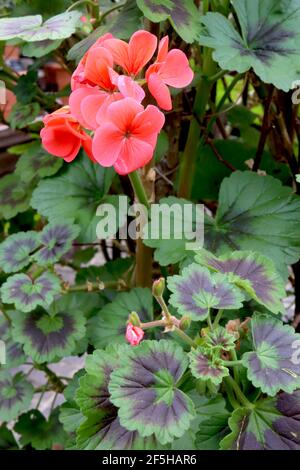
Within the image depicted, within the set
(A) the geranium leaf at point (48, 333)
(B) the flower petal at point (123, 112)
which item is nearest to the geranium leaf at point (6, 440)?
(A) the geranium leaf at point (48, 333)

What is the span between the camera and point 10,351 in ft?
2.97

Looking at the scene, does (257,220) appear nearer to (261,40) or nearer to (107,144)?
(261,40)

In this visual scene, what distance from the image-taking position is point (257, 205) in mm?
838

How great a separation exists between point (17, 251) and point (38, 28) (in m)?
0.33

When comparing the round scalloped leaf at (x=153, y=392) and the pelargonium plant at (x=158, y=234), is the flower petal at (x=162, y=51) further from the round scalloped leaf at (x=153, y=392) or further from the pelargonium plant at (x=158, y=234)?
the round scalloped leaf at (x=153, y=392)

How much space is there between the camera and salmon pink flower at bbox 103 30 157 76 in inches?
22.3

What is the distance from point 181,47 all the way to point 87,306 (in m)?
0.44

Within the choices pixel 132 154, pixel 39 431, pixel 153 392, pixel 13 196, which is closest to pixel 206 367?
pixel 153 392

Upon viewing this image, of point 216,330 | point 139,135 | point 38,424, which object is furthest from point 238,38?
point 38,424

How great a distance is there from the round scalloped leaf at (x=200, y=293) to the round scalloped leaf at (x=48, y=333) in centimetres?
30

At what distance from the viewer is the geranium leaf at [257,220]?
77 cm

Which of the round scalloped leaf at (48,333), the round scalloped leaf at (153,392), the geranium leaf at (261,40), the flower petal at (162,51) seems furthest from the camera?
the round scalloped leaf at (48,333)

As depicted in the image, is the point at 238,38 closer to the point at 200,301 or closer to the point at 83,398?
the point at 200,301
